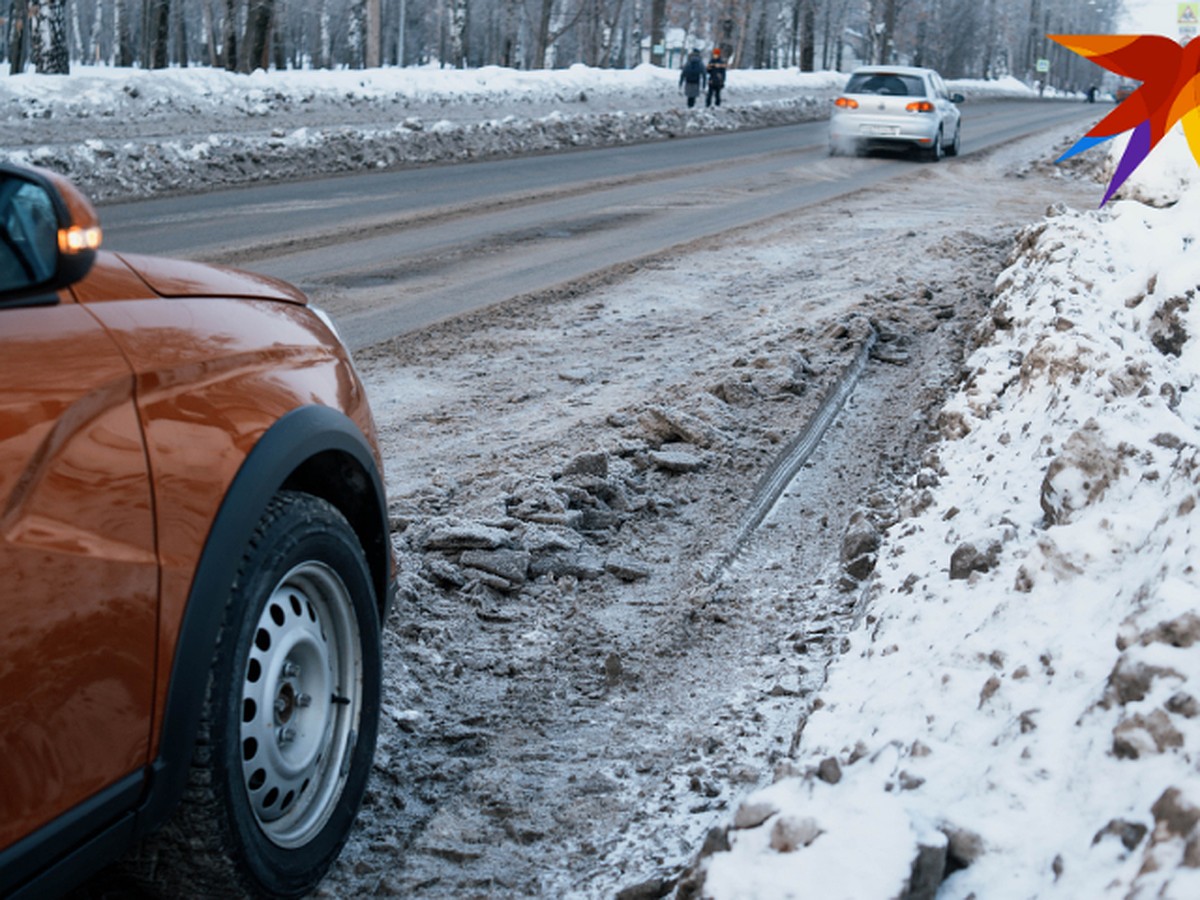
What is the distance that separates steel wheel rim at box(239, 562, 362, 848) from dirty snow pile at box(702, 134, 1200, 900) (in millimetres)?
881

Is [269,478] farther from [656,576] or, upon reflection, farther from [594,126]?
[594,126]

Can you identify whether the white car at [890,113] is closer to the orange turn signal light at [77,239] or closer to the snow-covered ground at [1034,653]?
the snow-covered ground at [1034,653]

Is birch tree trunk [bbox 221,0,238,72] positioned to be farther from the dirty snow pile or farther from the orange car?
the orange car

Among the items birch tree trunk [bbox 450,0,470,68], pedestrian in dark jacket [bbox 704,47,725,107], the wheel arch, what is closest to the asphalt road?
the wheel arch

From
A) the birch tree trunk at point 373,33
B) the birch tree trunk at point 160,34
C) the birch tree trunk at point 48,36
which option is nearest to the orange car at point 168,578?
the birch tree trunk at point 48,36

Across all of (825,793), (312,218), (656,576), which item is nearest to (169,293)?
(825,793)

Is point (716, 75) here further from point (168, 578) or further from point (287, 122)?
point (168, 578)

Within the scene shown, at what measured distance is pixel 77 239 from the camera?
212 centimetres

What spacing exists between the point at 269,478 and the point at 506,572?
235cm

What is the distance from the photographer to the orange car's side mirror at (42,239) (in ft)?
6.80

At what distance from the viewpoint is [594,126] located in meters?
27.9

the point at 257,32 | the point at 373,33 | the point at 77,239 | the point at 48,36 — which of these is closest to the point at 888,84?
the point at 257,32

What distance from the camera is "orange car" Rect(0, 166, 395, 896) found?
76.6 inches

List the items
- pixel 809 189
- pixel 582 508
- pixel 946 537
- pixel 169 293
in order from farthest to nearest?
pixel 809 189 < pixel 582 508 < pixel 946 537 < pixel 169 293
